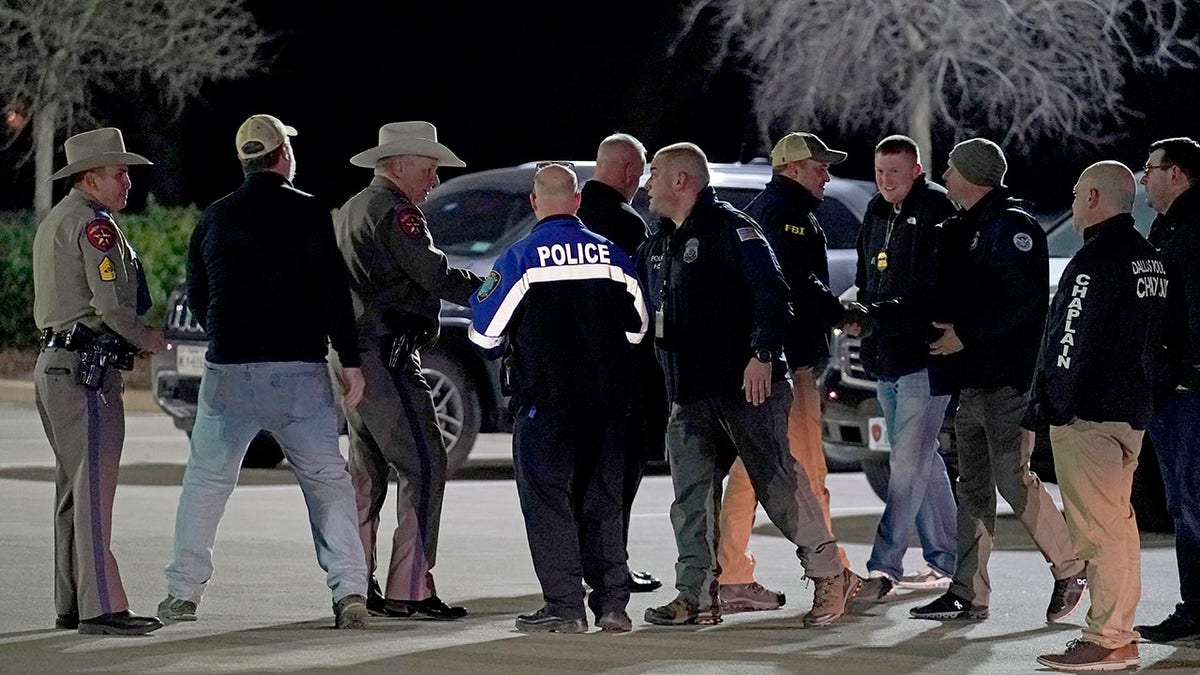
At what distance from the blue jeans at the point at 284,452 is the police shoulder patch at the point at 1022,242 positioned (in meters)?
2.68

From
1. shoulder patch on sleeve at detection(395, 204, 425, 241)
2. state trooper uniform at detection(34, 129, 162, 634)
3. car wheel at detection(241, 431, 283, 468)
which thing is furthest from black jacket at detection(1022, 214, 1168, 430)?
car wheel at detection(241, 431, 283, 468)

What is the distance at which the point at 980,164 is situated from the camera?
9242 millimetres

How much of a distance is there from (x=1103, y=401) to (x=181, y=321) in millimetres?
7793

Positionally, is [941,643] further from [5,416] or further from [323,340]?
[5,416]

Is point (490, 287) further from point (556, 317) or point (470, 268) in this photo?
point (470, 268)

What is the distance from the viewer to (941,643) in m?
8.45

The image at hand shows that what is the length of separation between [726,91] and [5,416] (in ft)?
53.0

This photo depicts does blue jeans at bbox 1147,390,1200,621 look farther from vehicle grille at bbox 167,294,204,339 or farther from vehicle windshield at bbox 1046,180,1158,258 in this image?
vehicle grille at bbox 167,294,204,339

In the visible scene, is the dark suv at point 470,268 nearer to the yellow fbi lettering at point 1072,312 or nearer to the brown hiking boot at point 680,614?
the brown hiking boot at point 680,614

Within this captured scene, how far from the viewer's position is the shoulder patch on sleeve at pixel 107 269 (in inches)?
324

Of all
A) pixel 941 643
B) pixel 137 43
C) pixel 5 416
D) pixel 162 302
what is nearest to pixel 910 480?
pixel 941 643

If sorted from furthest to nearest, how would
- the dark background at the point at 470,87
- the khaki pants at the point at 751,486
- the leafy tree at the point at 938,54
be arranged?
the dark background at the point at 470,87 < the leafy tree at the point at 938,54 < the khaki pants at the point at 751,486

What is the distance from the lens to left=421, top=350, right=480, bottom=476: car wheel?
13.6m

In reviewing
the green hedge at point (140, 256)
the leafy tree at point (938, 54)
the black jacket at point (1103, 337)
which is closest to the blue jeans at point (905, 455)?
the black jacket at point (1103, 337)
